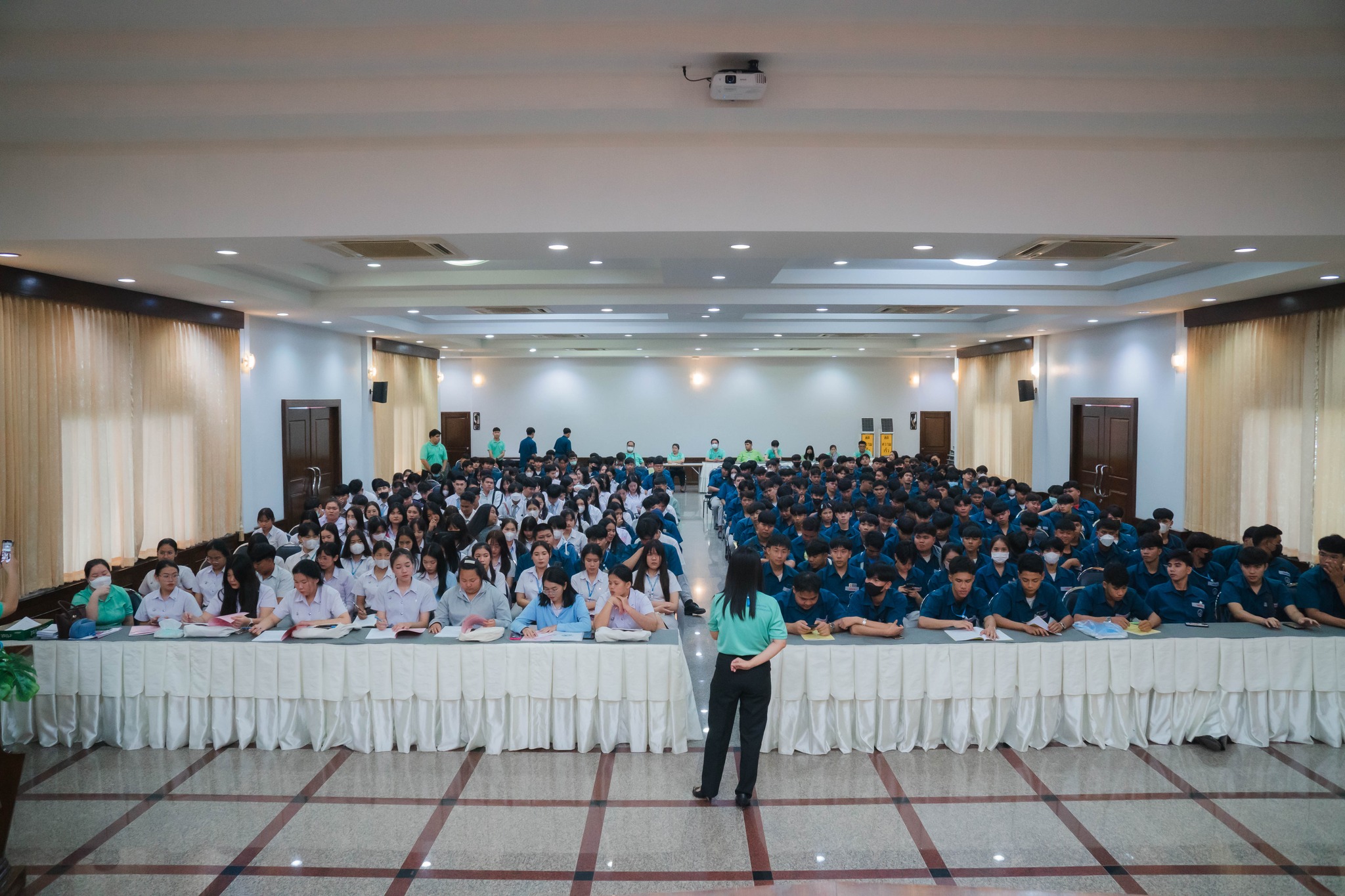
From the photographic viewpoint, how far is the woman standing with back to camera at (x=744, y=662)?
4.52 metres

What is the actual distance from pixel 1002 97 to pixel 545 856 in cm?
494

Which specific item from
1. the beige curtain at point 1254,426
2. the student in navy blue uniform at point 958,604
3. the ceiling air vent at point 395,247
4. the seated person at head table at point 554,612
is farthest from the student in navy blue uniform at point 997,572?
the beige curtain at point 1254,426

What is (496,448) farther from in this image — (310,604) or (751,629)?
(751,629)

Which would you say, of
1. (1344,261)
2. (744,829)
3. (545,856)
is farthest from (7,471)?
(1344,261)

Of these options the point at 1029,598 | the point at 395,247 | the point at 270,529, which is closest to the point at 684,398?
the point at 270,529

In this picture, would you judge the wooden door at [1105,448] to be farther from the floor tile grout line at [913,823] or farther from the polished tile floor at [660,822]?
the floor tile grout line at [913,823]

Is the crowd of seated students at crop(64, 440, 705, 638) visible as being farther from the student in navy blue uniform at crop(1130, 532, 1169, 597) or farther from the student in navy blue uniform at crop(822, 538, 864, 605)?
the student in navy blue uniform at crop(1130, 532, 1169, 597)

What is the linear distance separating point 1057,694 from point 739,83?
420 centimetres

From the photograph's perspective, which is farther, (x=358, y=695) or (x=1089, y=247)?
(x=1089, y=247)

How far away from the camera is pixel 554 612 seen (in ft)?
19.3

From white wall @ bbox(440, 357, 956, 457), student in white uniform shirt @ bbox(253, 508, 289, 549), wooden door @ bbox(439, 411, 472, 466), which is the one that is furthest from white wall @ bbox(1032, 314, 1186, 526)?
wooden door @ bbox(439, 411, 472, 466)

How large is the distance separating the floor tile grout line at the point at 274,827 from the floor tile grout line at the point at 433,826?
75cm

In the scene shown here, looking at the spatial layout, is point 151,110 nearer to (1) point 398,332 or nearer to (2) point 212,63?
(2) point 212,63

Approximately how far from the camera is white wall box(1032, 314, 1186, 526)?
12.4 metres
